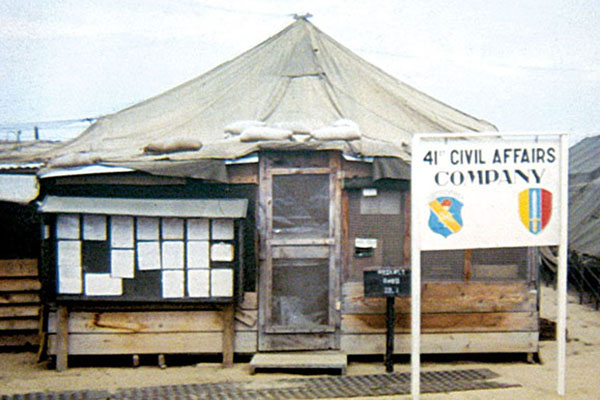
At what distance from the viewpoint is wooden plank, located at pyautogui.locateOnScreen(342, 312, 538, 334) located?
9.39m

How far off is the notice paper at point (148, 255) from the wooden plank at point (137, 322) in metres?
0.64

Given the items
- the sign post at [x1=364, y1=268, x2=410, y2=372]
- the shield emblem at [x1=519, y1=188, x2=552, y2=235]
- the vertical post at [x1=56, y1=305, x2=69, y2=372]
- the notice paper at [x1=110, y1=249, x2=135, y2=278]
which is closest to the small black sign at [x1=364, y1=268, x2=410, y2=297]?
the sign post at [x1=364, y1=268, x2=410, y2=372]

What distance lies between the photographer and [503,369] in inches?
361

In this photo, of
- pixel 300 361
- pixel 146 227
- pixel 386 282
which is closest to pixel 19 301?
pixel 146 227

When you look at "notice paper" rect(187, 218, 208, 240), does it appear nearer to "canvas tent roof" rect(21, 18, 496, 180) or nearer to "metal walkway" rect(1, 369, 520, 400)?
"canvas tent roof" rect(21, 18, 496, 180)

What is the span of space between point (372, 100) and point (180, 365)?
562 centimetres

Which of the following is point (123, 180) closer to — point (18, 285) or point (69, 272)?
point (69, 272)

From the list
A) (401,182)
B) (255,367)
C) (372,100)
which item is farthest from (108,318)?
(372,100)

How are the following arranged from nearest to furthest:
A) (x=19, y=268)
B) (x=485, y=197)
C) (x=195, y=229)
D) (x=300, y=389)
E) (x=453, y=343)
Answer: (x=485, y=197) → (x=300, y=389) → (x=195, y=229) → (x=453, y=343) → (x=19, y=268)

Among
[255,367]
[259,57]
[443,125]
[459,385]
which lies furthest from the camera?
[259,57]

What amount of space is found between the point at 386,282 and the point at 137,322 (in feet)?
10.7

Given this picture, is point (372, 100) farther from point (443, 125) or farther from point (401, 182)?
point (401, 182)

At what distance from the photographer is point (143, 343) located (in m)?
9.19

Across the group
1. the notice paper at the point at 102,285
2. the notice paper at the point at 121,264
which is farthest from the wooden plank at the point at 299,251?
the notice paper at the point at 102,285
